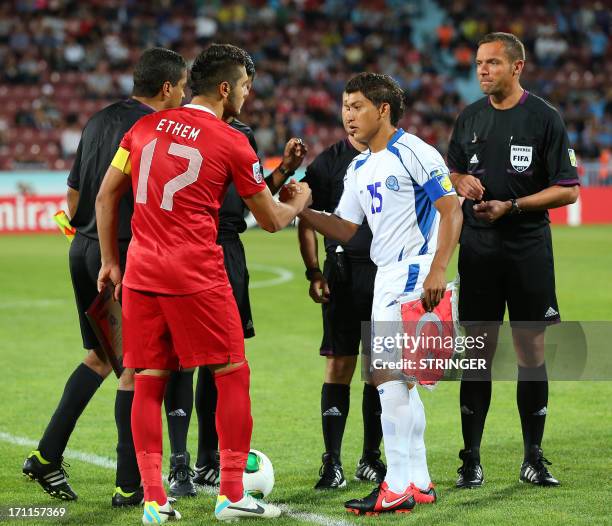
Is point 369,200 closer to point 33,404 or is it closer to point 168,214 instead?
point 168,214

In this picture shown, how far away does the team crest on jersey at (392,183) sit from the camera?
5230 mm

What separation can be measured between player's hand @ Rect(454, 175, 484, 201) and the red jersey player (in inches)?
48.6

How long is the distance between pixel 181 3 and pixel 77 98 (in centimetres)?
569

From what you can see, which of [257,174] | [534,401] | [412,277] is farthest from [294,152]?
[534,401]

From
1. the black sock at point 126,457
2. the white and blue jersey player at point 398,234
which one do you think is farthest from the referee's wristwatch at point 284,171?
the black sock at point 126,457

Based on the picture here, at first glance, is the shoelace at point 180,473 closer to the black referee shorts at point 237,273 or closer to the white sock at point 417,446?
the black referee shorts at point 237,273

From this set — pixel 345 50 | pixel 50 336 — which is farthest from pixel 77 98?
pixel 50 336

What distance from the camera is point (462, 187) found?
5859mm

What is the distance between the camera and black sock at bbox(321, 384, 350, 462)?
5.89 meters

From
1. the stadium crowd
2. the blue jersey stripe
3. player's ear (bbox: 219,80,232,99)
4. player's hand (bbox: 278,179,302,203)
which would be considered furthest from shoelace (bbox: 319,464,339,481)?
the stadium crowd

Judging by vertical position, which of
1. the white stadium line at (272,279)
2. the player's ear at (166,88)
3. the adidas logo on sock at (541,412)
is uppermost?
the player's ear at (166,88)

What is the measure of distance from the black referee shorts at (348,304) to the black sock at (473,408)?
632mm

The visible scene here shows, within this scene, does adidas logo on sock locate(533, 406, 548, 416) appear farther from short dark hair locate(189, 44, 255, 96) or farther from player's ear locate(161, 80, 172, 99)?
player's ear locate(161, 80, 172, 99)

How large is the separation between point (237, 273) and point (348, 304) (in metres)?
0.64
